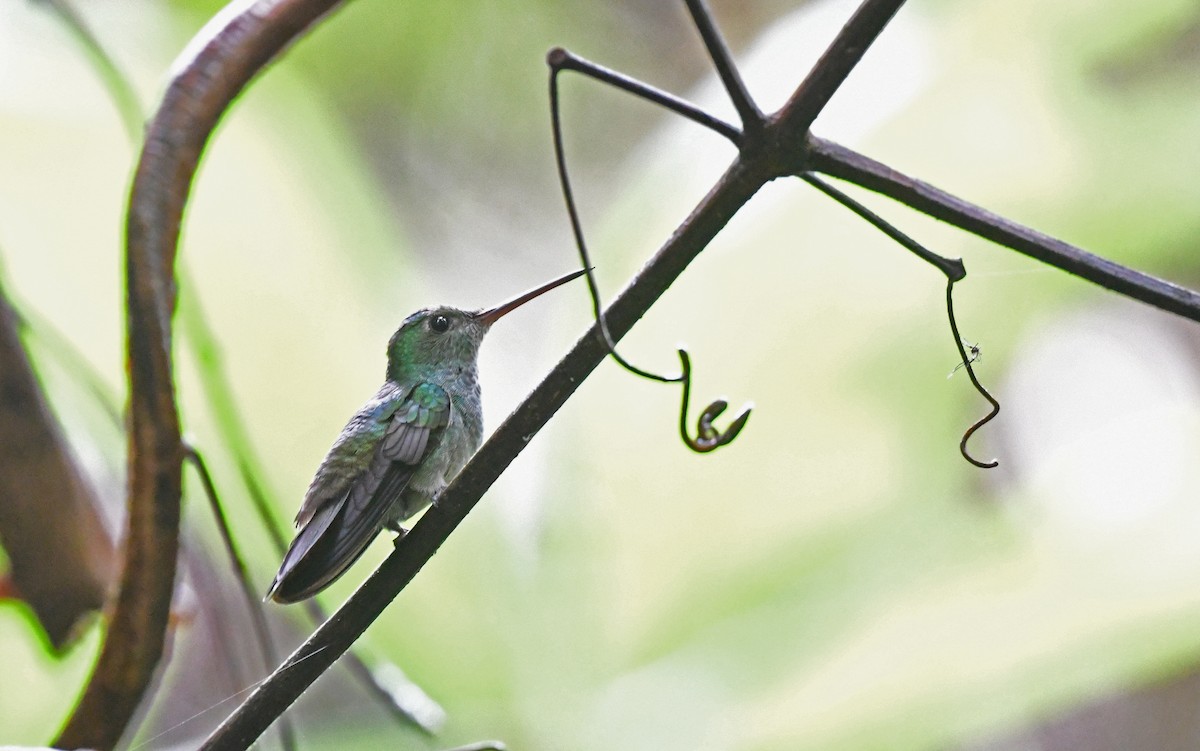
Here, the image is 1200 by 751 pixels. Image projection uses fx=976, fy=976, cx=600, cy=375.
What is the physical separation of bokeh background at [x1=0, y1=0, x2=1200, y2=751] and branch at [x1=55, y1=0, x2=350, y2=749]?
0.30 meters

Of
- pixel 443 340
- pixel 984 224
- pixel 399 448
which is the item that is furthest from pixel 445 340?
pixel 984 224

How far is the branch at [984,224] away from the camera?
0.97 feet

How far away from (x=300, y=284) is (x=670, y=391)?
0.40 metres

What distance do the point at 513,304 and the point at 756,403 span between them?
0.45 m

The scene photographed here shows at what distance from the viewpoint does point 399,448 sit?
0.49 meters

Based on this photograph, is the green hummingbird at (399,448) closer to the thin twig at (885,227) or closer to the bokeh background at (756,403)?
the thin twig at (885,227)

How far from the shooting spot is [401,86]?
114cm

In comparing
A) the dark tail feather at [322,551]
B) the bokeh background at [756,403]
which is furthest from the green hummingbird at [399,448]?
the bokeh background at [756,403]

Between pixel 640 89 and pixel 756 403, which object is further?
pixel 756 403

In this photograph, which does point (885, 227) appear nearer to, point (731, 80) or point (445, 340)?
point (731, 80)

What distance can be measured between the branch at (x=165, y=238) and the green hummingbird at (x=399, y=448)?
96 millimetres

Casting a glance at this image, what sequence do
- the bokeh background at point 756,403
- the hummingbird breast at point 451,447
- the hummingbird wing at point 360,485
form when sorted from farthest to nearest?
the bokeh background at point 756,403, the hummingbird breast at point 451,447, the hummingbird wing at point 360,485

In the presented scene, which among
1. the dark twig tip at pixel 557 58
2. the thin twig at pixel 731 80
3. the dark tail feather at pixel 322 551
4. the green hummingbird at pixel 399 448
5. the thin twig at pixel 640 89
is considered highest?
the thin twig at pixel 731 80

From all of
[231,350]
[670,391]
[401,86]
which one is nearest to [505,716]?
A: [670,391]
